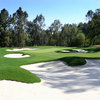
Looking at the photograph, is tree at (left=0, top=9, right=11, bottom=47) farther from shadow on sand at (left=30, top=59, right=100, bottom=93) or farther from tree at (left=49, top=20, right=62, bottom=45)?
shadow on sand at (left=30, top=59, right=100, bottom=93)

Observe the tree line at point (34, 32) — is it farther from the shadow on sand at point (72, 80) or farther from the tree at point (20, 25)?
the shadow on sand at point (72, 80)

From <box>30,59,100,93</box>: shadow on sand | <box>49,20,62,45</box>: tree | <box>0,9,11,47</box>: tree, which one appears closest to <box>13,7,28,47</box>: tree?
<box>0,9,11,47</box>: tree

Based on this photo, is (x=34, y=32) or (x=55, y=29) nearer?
(x=34, y=32)

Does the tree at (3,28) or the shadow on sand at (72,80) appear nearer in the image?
the shadow on sand at (72,80)

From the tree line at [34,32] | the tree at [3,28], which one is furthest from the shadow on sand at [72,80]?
the tree at [3,28]

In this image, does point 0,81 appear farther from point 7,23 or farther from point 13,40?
point 13,40

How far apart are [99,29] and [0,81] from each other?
18.8 m

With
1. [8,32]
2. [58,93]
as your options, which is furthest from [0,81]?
[8,32]

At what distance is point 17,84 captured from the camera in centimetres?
502

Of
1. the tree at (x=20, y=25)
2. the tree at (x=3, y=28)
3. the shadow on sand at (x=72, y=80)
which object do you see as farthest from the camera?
the tree at (x=20, y=25)

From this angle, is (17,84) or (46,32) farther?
(46,32)

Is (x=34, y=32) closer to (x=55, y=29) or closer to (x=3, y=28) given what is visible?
(x=55, y=29)

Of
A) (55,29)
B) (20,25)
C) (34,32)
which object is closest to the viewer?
(20,25)

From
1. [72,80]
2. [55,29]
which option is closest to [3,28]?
[55,29]
